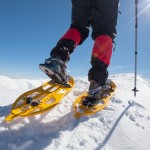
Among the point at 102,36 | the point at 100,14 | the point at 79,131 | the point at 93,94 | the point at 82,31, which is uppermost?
the point at 100,14

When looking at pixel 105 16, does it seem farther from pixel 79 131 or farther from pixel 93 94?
pixel 79 131

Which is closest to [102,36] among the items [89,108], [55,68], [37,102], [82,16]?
[82,16]

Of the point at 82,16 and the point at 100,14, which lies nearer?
the point at 100,14

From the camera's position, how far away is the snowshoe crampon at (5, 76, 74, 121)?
3769mm

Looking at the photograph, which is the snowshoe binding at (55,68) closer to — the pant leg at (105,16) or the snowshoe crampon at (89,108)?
the snowshoe crampon at (89,108)

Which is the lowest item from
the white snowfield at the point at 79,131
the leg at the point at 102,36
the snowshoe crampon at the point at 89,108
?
the white snowfield at the point at 79,131

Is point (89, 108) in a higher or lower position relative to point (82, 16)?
lower

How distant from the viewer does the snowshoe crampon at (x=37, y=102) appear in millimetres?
3769

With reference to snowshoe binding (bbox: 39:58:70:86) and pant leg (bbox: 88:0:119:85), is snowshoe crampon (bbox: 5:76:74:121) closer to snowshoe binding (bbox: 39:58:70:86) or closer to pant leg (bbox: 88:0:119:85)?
snowshoe binding (bbox: 39:58:70:86)

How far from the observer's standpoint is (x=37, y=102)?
4.14 meters

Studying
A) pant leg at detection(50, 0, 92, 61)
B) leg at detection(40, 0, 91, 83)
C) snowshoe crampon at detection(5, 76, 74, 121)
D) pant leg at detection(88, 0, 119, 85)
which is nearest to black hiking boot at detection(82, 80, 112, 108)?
pant leg at detection(88, 0, 119, 85)

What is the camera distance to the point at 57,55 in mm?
3994

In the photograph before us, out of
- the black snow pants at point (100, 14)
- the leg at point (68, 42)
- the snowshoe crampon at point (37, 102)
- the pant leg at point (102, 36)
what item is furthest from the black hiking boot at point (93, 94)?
the black snow pants at point (100, 14)

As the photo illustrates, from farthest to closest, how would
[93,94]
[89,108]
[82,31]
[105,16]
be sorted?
1. [82,31]
2. [93,94]
3. [89,108]
4. [105,16]
